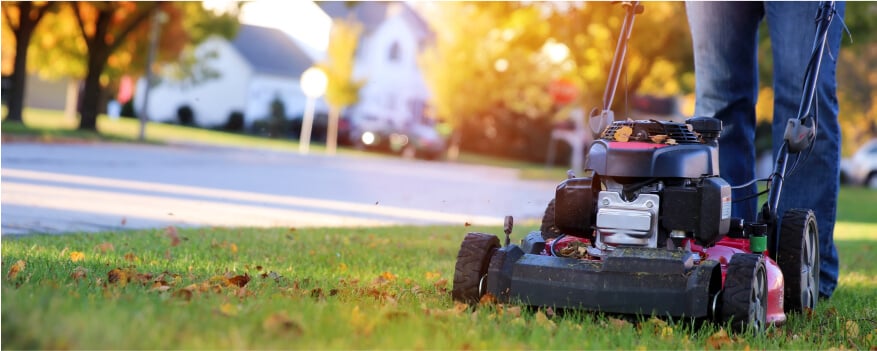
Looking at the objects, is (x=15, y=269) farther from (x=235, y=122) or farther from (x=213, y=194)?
(x=235, y=122)

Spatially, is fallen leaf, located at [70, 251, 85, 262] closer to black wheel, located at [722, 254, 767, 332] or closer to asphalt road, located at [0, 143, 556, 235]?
asphalt road, located at [0, 143, 556, 235]

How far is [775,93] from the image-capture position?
17.8 ft

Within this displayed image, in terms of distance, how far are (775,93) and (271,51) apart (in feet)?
188

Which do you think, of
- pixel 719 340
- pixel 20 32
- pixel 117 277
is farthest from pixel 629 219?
pixel 20 32

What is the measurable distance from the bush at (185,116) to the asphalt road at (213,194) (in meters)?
31.2

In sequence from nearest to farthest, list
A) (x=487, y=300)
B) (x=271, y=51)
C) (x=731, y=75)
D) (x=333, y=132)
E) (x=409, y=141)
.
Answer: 1. (x=487, y=300)
2. (x=731, y=75)
3. (x=409, y=141)
4. (x=333, y=132)
5. (x=271, y=51)

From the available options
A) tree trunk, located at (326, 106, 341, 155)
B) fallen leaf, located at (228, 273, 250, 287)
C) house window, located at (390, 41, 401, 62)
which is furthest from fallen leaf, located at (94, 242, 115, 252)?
Result: house window, located at (390, 41, 401, 62)

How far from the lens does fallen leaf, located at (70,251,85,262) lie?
5.16m

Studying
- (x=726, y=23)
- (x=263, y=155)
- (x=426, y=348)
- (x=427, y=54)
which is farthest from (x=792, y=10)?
(x=427, y=54)

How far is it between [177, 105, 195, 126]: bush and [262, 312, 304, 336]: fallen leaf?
172 feet

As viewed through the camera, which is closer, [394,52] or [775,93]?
[775,93]

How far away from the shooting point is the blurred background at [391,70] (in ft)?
88.7

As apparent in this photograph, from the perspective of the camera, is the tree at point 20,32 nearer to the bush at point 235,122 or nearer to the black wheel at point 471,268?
the black wheel at point 471,268

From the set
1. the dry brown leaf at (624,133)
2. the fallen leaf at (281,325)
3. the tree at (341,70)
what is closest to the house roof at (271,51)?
the tree at (341,70)
